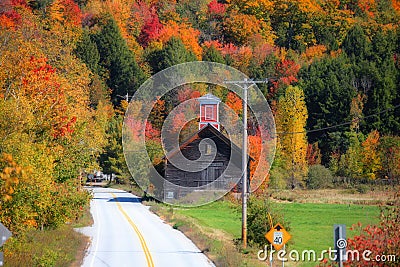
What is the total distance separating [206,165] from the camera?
69.6 m

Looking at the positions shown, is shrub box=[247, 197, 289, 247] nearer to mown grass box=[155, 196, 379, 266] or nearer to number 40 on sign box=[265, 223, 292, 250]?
mown grass box=[155, 196, 379, 266]

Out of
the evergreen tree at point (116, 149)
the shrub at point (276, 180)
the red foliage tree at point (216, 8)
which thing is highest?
the red foliage tree at point (216, 8)

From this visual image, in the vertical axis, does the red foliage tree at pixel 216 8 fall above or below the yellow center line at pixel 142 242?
above

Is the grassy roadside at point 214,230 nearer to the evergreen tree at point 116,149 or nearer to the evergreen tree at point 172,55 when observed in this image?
the evergreen tree at point 116,149

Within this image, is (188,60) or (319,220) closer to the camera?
(319,220)

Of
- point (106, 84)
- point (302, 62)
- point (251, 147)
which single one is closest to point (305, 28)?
point (302, 62)

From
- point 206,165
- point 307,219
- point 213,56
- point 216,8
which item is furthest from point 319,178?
point 216,8

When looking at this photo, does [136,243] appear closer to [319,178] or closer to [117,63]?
[319,178]

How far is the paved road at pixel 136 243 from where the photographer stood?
31156 millimetres

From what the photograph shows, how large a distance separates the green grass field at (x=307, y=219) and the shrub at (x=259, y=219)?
2.18 m

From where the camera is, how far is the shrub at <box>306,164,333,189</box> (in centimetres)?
9094

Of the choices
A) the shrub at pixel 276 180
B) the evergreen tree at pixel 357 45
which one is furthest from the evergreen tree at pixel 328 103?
the shrub at pixel 276 180

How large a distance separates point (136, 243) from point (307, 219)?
810 inches

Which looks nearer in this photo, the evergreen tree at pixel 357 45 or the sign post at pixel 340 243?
the sign post at pixel 340 243
